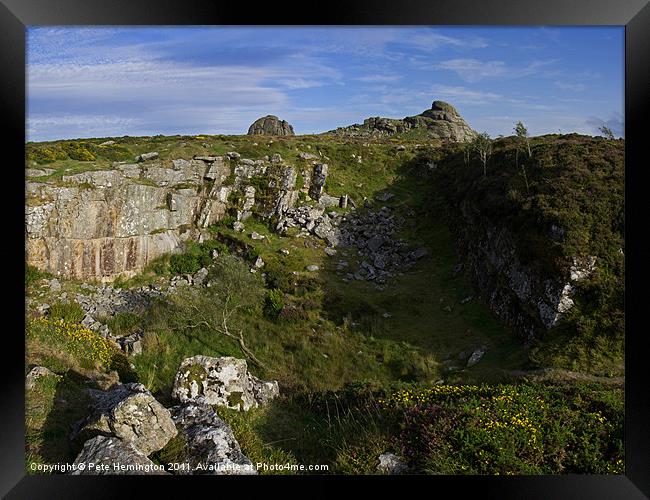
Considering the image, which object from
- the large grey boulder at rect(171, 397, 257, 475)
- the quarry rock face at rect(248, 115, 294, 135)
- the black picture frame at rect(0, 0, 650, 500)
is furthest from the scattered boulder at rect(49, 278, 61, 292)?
the quarry rock face at rect(248, 115, 294, 135)

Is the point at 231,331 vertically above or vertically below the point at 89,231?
below

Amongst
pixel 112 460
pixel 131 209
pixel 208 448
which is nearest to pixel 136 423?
pixel 112 460

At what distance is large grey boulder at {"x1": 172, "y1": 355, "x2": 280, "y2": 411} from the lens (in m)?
8.55

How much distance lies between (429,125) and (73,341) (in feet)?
181

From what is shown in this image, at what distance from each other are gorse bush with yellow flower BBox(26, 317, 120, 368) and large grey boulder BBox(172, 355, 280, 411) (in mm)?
2655

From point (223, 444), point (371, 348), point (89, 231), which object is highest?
point (89, 231)

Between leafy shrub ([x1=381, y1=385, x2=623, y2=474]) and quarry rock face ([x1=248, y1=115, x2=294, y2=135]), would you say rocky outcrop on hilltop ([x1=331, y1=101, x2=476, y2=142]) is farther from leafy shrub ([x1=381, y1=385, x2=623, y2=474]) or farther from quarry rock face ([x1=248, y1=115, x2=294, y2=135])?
leafy shrub ([x1=381, y1=385, x2=623, y2=474])

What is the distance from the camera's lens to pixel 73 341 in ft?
33.4

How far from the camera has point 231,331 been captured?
46.6 feet

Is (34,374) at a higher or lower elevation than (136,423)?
higher

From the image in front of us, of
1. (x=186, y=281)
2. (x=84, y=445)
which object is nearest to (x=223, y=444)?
(x=84, y=445)

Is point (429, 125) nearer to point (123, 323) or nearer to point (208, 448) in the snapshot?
point (123, 323)

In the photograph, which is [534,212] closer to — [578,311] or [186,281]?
[578,311]

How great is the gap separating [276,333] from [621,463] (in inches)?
436
